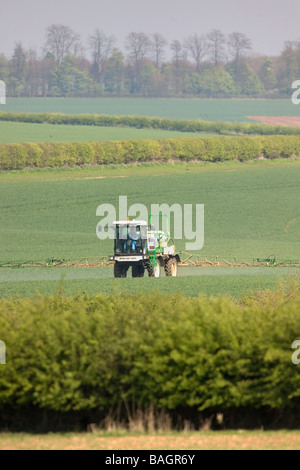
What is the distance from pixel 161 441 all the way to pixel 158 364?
54.1 inches

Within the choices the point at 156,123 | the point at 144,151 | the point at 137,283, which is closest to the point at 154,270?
the point at 137,283

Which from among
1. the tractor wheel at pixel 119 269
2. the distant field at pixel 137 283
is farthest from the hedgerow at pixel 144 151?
the tractor wheel at pixel 119 269

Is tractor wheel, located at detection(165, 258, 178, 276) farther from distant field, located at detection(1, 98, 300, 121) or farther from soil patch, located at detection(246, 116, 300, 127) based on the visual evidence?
distant field, located at detection(1, 98, 300, 121)

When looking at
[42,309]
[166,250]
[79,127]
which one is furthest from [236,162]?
[42,309]

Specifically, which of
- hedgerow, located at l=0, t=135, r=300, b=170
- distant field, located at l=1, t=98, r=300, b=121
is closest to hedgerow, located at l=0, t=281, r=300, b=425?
hedgerow, located at l=0, t=135, r=300, b=170

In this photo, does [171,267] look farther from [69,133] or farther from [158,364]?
[69,133]

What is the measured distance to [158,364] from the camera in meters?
14.3

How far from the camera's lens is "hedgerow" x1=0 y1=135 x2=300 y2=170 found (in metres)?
58.2

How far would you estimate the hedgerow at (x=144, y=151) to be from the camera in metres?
58.2

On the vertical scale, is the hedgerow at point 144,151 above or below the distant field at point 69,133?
below

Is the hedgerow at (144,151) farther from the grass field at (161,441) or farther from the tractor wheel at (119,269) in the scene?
the grass field at (161,441)

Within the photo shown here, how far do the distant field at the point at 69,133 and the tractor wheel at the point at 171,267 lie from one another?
35.4m

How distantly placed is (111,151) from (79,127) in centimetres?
1857

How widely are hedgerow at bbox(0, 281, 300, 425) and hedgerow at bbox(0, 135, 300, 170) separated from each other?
4356 cm
